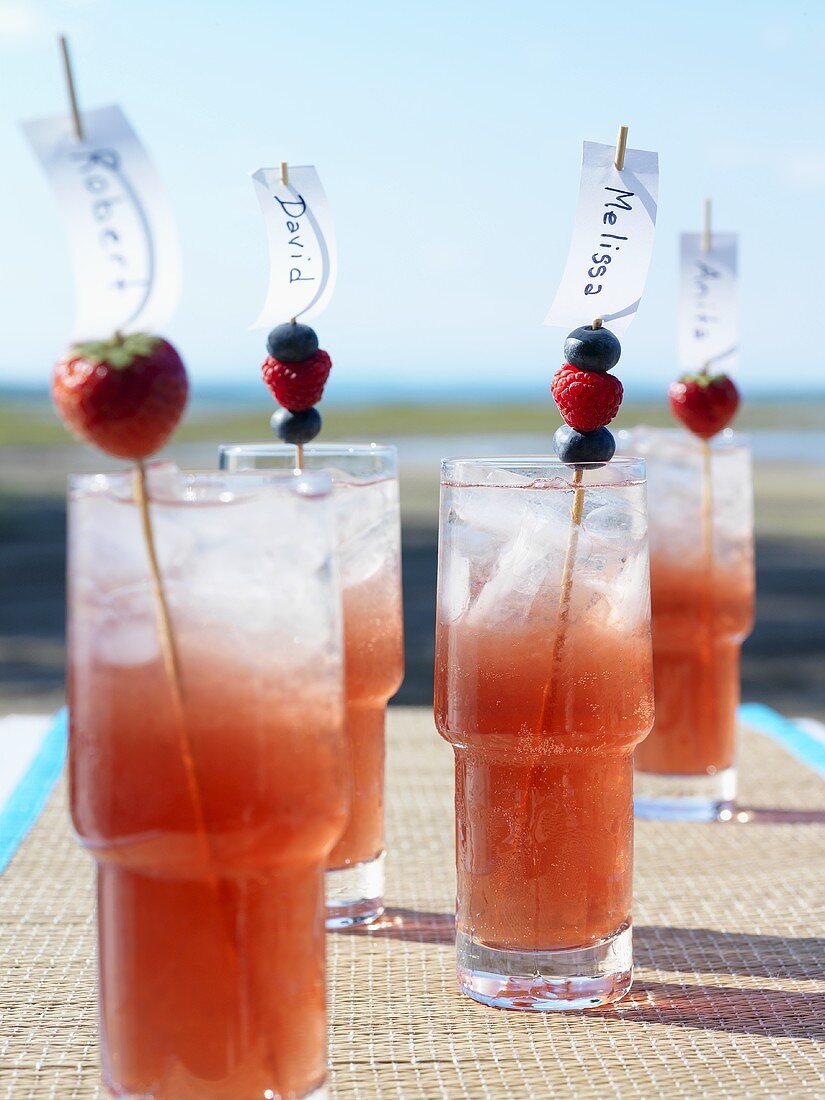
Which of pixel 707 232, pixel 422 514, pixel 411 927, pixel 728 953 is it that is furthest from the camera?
pixel 422 514

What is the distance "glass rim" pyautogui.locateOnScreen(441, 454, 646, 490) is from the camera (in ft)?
6.43

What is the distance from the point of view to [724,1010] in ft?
6.18

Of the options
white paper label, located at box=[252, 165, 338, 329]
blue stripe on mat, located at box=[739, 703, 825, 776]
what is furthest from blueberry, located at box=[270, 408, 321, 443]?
blue stripe on mat, located at box=[739, 703, 825, 776]

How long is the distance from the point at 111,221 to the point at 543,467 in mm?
729

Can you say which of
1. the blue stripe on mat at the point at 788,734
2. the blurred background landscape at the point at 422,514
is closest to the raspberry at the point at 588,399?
the blue stripe on mat at the point at 788,734

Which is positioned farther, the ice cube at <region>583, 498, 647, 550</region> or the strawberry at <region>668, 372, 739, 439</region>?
the strawberry at <region>668, 372, 739, 439</region>

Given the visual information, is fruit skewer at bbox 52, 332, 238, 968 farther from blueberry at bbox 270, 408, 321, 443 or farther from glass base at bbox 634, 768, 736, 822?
glass base at bbox 634, 768, 736, 822

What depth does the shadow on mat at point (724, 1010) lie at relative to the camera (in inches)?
71.9

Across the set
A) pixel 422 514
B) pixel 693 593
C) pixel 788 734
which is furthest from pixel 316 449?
pixel 422 514

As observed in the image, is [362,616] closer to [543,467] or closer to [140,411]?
[543,467]

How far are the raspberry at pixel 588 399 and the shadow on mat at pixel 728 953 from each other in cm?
78

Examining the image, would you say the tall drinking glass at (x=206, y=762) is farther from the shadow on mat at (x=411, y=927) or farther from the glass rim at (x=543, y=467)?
the shadow on mat at (x=411, y=927)

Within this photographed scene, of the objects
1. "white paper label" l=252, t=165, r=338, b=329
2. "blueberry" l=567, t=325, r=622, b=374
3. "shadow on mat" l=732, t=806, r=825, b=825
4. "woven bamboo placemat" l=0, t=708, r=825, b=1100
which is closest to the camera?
"woven bamboo placemat" l=0, t=708, r=825, b=1100

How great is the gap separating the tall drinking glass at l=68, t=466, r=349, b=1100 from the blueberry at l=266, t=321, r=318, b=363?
77cm
